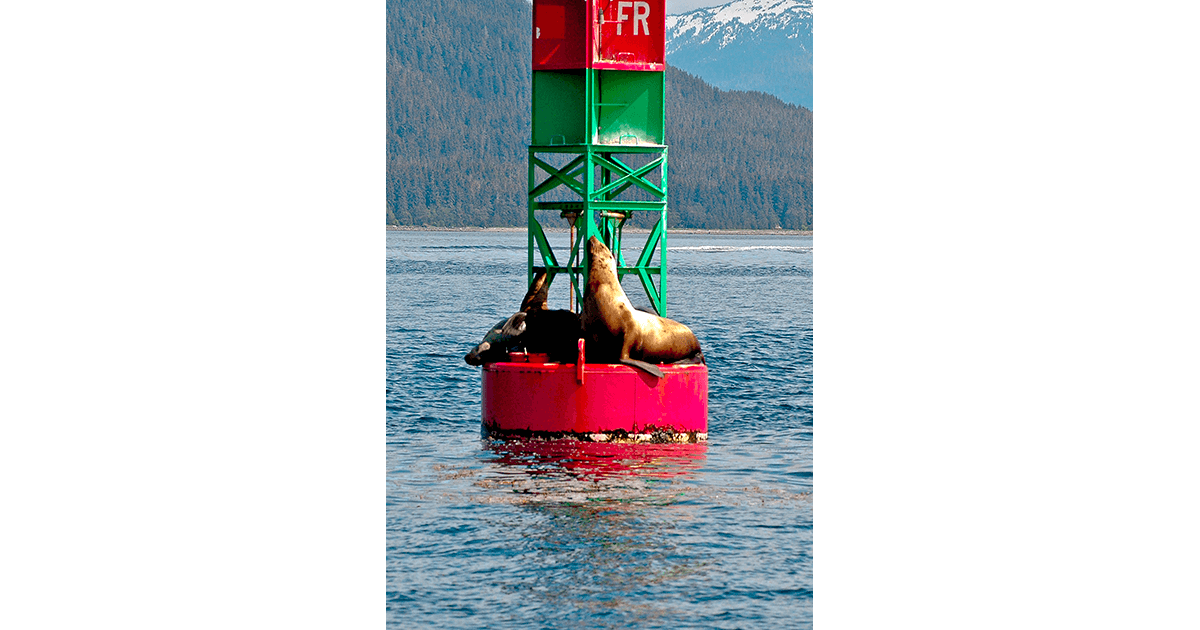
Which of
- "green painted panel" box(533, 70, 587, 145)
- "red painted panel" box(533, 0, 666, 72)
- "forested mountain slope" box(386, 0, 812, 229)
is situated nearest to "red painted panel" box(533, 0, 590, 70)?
"red painted panel" box(533, 0, 666, 72)

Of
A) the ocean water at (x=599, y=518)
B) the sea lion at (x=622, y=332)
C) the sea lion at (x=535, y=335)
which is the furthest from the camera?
the sea lion at (x=535, y=335)

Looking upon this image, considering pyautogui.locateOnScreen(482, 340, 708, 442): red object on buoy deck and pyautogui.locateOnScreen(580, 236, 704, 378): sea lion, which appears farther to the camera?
pyautogui.locateOnScreen(580, 236, 704, 378): sea lion

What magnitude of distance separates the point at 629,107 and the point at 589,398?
4.99 meters

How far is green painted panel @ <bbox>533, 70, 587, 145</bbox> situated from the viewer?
72.0 ft

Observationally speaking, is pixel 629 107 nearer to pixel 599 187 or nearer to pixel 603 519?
pixel 599 187

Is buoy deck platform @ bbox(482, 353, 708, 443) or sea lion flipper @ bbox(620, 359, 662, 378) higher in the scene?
sea lion flipper @ bbox(620, 359, 662, 378)

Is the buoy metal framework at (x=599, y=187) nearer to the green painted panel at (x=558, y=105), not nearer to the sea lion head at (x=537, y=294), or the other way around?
the green painted panel at (x=558, y=105)

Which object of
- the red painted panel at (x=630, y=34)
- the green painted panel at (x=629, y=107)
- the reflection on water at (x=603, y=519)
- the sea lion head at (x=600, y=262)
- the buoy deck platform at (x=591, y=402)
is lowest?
the reflection on water at (x=603, y=519)

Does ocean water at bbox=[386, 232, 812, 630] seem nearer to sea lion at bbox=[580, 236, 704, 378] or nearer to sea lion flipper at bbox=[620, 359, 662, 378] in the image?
sea lion flipper at bbox=[620, 359, 662, 378]

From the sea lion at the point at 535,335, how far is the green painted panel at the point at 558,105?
2.67 meters

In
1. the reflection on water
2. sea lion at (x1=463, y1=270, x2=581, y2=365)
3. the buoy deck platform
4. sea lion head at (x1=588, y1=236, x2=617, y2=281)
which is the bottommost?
the reflection on water

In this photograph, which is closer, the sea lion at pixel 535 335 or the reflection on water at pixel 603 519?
the reflection on water at pixel 603 519

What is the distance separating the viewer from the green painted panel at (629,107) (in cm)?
2180

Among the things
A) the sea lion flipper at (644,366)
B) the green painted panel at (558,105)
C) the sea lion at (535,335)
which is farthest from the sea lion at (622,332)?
the green painted panel at (558,105)
